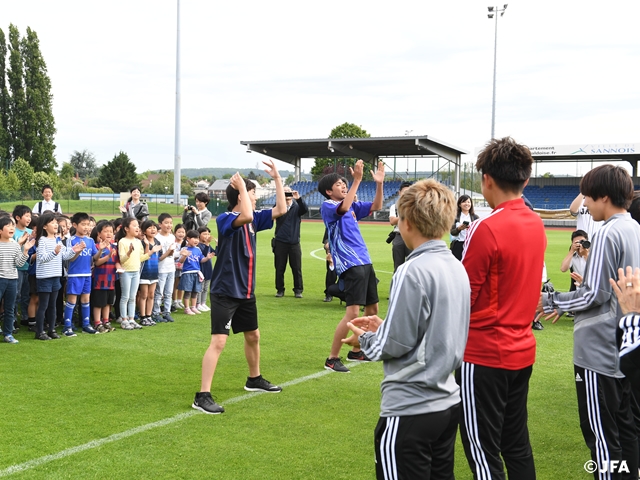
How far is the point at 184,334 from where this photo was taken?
9.19 metres

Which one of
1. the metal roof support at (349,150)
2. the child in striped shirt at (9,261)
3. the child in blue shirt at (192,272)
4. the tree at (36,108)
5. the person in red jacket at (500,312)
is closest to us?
the person in red jacket at (500,312)

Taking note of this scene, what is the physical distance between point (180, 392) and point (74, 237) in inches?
148

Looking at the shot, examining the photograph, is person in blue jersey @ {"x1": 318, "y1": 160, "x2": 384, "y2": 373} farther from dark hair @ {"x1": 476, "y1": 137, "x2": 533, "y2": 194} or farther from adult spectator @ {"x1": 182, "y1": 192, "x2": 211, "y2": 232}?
adult spectator @ {"x1": 182, "y1": 192, "x2": 211, "y2": 232}

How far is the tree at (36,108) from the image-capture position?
71.4m

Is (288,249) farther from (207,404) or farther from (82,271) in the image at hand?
(207,404)

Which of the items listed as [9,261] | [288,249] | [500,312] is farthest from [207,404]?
[288,249]

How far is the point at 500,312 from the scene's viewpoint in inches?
132

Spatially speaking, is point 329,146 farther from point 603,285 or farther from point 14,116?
point 603,285

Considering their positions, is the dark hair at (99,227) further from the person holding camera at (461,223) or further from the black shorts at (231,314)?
the person holding camera at (461,223)

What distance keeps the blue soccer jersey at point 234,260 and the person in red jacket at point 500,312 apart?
2.82 meters

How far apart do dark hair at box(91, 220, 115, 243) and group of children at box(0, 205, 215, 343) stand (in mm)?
15

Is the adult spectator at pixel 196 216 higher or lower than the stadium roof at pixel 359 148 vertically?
lower

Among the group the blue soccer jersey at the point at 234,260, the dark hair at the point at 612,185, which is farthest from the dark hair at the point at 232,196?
the dark hair at the point at 612,185

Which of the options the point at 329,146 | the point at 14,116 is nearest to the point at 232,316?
the point at 329,146
